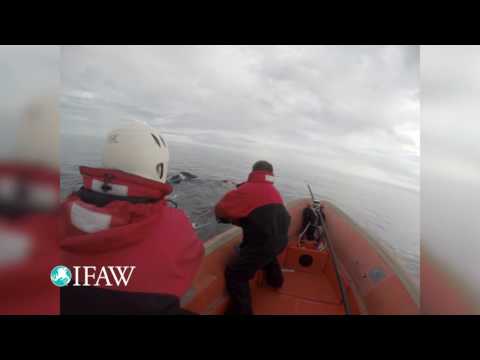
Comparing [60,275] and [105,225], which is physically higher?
[105,225]

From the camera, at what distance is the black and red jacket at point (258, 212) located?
3.79 ft

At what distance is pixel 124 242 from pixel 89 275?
0.22 meters

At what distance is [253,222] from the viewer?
3.82 ft

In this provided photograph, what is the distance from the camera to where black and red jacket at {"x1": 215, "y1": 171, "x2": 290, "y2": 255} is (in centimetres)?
116

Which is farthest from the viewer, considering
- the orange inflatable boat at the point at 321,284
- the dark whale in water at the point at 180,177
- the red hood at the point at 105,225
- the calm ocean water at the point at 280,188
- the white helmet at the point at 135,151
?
the dark whale in water at the point at 180,177

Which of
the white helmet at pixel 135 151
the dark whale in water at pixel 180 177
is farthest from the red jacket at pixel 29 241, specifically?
the dark whale in water at pixel 180 177

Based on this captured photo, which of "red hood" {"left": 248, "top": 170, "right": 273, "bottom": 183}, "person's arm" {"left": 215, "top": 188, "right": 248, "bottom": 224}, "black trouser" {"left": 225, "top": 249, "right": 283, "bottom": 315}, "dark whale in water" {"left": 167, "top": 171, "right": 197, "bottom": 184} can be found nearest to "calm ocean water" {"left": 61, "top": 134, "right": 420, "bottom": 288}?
"dark whale in water" {"left": 167, "top": 171, "right": 197, "bottom": 184}

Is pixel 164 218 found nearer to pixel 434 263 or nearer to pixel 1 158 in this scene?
pixel 1 158

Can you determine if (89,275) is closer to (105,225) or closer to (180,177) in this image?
(105,225)

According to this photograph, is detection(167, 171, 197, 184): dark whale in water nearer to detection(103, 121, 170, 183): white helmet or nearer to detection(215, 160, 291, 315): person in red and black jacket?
detection(215, 160, 291, 315): person in red and black jacket

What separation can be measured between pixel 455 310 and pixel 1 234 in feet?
5.31

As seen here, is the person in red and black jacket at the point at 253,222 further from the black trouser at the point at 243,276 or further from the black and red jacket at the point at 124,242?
the black and red jacket at the point at 124,242

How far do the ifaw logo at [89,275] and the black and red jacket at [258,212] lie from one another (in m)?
0.64

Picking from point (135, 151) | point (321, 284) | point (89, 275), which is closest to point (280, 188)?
point (321, 284)
